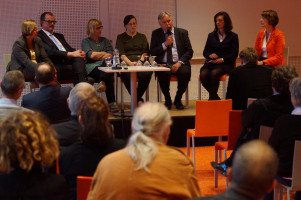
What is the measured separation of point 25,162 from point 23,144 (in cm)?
8

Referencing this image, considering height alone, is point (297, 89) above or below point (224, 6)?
below

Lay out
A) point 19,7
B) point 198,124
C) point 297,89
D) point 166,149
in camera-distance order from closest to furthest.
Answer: point 166,149 < point 297,89 < point 198,124 < point 19,7

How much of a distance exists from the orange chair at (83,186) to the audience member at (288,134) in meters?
1.42

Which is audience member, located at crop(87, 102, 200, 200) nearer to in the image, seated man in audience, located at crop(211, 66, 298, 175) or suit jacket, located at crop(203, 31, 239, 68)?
seated man in audience, located at crop(211, 66, 298, 175)

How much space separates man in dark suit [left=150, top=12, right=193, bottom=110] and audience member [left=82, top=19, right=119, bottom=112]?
68cm

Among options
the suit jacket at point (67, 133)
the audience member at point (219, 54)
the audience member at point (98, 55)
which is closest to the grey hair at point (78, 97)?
the suit jacket at point (67, 133)

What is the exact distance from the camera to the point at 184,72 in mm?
6434

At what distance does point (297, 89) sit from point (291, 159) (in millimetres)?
488

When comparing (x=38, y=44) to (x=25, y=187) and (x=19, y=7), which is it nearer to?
(x=19, y=7)

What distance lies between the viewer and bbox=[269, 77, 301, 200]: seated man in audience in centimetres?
313

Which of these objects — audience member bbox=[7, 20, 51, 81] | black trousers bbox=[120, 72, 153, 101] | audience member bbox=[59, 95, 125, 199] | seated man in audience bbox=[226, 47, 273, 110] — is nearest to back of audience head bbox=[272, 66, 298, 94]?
seated man in audience bbox=[226, 47, 273, 110]

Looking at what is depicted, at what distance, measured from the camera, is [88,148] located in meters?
2.62

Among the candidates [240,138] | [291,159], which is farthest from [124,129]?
[291,159]

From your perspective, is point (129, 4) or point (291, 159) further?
point (129, 4)
